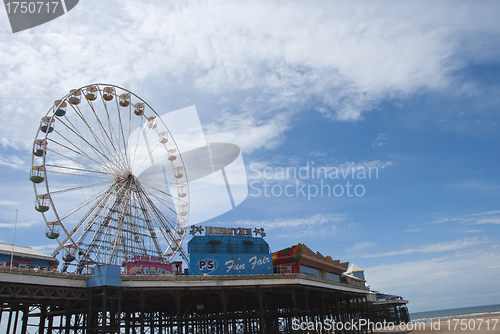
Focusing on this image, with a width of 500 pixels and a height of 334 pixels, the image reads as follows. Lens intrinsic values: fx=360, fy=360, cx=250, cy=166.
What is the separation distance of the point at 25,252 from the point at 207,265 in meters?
29.3

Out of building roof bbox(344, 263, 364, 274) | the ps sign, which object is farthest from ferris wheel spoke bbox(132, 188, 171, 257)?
building roof bbox(344, 263, 364, 274)

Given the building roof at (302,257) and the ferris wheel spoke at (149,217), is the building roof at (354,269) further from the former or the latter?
the ferris wheel spoke at (149,217)

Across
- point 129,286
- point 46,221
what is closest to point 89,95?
point 46,221

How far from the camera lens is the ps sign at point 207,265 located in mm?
44344

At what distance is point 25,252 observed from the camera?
53469 millimetres

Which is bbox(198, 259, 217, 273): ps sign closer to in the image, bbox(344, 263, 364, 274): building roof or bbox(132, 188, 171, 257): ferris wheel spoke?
bbox(132, 188, 171, 257): ferris wheel spoke

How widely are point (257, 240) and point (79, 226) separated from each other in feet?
79.2

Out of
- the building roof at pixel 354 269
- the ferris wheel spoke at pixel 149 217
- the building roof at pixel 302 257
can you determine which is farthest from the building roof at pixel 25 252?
the building roof at pixel 354 269

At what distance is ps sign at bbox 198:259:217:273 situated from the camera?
44344 millimetres

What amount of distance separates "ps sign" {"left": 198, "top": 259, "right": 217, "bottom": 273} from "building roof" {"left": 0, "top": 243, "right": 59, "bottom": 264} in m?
27.3

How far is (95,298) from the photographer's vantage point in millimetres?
35625

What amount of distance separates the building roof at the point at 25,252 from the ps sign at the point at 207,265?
27.3 metres

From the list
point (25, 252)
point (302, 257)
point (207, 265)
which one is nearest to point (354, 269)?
point (302, 257)

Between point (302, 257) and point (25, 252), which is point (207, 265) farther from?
point (25, 252)
